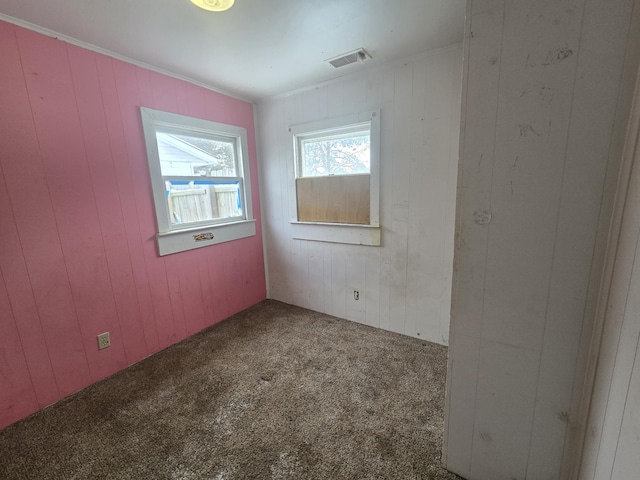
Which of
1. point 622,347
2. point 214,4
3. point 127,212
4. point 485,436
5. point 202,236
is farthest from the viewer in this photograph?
point 202,236

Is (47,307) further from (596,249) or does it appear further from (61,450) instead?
(596,249)

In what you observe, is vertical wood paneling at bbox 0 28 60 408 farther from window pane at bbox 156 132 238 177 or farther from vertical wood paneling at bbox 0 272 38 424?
window pane at bbox 156 132 238 177

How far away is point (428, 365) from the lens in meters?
2.05

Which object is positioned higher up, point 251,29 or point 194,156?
point 251,29

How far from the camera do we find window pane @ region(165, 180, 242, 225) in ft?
7.84

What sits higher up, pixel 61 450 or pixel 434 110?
pixel 434 110

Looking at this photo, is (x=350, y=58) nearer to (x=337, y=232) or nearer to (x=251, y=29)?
(x=251, y=29)

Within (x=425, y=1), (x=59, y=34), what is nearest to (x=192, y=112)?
(x=59, y=34)

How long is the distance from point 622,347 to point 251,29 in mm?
2258

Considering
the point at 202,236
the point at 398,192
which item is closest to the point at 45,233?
the point at 202,236

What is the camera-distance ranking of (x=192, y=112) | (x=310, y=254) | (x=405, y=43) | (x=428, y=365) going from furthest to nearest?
(x=310, y=254) < (x=192, y=112) < (x=428, y=365) < (x=405, y=43)

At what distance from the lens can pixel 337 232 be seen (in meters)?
2.68

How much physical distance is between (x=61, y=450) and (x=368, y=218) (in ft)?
8.28

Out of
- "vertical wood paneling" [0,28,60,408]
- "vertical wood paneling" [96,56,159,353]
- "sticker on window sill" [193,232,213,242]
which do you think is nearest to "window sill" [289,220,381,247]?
"sticker on window sill" [193,232,213,242]
